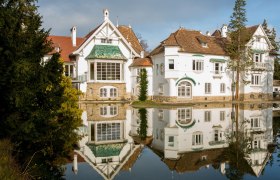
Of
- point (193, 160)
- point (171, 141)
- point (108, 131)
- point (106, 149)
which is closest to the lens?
point (193, 160)

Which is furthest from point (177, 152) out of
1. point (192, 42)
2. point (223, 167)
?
point (192, 42)

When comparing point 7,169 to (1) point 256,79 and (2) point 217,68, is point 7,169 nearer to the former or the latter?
(2) point 217,68

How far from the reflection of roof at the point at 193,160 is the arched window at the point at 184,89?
96.8 feet

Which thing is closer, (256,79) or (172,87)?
(172,87)

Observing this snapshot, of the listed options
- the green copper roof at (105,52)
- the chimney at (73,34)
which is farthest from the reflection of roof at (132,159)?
the chimney at (73,34)

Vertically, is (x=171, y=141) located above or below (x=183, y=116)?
below

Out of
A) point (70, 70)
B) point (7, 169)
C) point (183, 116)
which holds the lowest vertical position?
point (183, 116)

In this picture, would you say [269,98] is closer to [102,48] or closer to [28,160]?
[102,48]

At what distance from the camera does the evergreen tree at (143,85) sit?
4359 cm

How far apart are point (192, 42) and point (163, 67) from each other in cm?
613

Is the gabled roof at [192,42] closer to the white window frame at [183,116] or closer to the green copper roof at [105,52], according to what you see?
the green copper roof at [105,52]

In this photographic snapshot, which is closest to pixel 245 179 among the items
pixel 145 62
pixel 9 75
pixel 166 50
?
pixel 9 75

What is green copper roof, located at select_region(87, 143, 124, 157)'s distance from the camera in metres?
12.9

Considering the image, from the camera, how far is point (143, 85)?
44156mm
